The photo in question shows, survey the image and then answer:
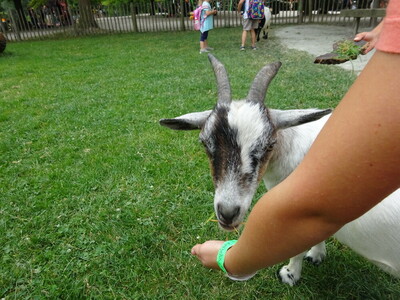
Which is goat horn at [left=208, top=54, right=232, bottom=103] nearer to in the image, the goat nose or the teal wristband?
the goat nose

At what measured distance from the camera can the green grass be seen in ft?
8.31

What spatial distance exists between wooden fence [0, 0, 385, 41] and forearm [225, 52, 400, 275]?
18929 mm

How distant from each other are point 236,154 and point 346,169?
1251mm

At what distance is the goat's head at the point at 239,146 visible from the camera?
1.93 m

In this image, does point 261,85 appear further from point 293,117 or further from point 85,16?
point 85,16

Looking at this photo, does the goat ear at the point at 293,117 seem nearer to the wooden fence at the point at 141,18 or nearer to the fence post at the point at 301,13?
the wooden fence at the point at 141,18

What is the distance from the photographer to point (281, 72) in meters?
7.61

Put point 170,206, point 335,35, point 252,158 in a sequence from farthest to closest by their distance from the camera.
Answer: point 335,35, point 170,206, point 252,158

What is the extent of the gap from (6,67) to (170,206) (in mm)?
9999

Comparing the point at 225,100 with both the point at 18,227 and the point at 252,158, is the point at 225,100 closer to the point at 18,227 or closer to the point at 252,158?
the point at 252,158

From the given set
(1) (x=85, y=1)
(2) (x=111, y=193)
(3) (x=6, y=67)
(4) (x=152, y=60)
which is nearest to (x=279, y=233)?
(2) (x=111, y=193)

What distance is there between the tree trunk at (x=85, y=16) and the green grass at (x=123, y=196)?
12.9 m

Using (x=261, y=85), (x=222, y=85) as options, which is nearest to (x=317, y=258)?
(x=261, y=85)

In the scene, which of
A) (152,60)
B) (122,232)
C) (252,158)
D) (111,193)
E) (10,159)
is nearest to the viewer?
(252,158)
